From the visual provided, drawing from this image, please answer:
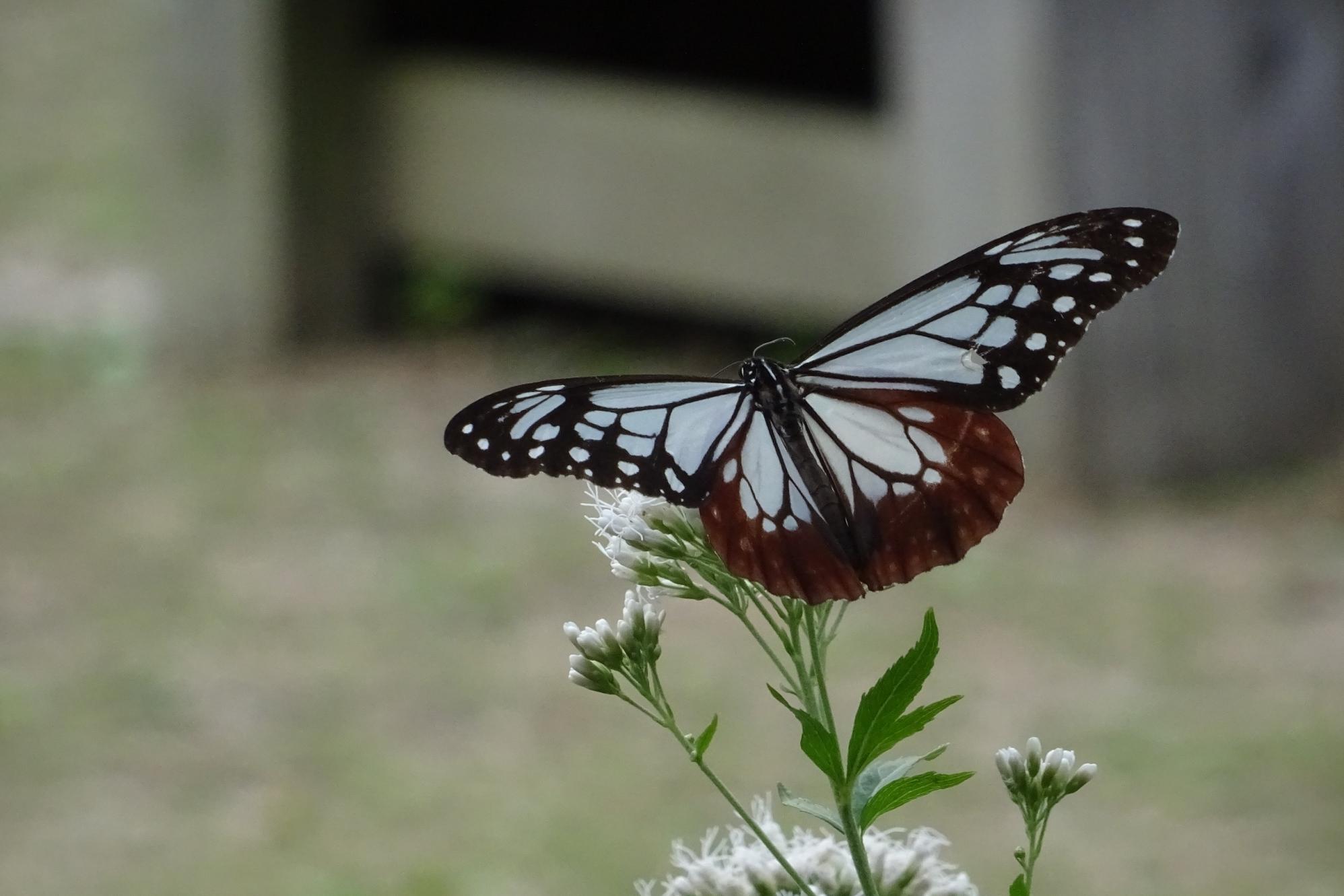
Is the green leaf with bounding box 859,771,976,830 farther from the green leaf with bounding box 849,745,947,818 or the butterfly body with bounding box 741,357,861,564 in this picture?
the butterfly body with bounding box 741,357,861,564

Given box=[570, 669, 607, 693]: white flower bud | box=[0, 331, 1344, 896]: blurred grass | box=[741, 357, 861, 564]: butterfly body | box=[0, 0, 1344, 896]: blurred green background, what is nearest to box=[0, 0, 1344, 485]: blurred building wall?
box=[0, 0, 1344, 896]: blurred green background

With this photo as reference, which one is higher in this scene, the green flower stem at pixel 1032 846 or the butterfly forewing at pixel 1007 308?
the butterfly forewing at pixel 1007 308

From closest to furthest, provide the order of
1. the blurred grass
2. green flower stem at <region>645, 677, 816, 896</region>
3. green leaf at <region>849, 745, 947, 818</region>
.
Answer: green flower stem at <region>645, 677, 816, 896</region>, green leaf at <region>849, 745, 947, 818</region>, the blurred grass

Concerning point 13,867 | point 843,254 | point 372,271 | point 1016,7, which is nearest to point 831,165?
point 843,254

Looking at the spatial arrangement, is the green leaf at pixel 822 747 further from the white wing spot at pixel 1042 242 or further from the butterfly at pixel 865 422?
the white wing spot at pixel 1042 242

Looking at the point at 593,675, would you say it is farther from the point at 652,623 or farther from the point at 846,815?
the point at 846,815

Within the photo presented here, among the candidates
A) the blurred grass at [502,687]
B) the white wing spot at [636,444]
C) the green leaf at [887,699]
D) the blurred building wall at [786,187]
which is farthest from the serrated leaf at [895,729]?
the blurred building wall at [786,187]

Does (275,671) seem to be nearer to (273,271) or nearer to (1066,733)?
(1066,733)
